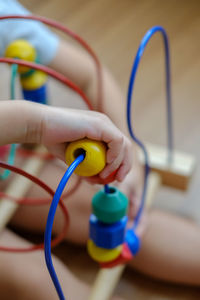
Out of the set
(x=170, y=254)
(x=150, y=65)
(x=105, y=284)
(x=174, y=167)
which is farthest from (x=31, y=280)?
(x=150, y=65)

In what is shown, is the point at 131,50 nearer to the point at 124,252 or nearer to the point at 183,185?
the point at 183,185

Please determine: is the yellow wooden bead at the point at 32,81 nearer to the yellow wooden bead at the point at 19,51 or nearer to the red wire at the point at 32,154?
the yellow wooden bead at the point at 19,51

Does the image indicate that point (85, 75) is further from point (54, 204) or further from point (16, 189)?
point (54, 204)

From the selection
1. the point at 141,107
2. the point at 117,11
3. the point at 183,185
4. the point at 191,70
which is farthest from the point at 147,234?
the point at 117,11

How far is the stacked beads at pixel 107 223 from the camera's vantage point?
0.47 meters

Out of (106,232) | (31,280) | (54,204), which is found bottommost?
(31,280)

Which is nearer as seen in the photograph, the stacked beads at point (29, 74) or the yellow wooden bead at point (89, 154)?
the yellow wooden bead at point (89, 154)

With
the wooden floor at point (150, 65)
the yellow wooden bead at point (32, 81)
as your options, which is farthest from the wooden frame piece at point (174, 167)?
the yellow wooden bead at point (32, 81)

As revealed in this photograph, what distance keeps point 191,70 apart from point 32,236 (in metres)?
0.57

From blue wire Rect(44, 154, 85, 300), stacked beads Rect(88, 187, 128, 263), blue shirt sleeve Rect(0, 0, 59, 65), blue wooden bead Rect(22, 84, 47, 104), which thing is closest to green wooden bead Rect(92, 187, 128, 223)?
stacked beads Rect(88, 187, 128, 263)

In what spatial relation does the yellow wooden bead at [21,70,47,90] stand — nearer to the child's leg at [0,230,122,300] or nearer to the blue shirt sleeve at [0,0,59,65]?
the blue shirt sleeve at [0,0,59,65]

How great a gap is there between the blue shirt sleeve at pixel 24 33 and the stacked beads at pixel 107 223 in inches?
13.1

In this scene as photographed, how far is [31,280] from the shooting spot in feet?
1.93

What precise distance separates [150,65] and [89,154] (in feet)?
2.31
